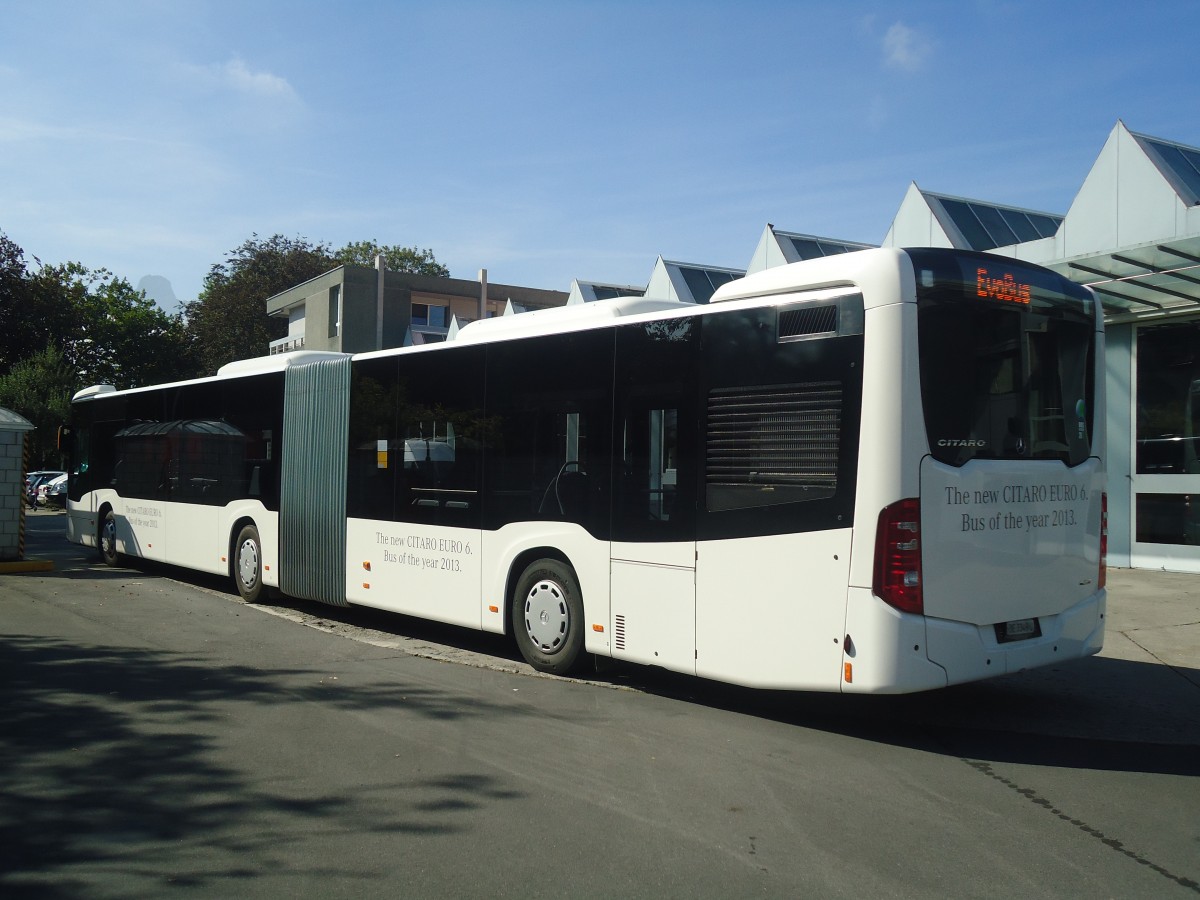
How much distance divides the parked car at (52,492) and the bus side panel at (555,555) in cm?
3607

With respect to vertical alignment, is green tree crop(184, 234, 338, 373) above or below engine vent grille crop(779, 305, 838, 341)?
above

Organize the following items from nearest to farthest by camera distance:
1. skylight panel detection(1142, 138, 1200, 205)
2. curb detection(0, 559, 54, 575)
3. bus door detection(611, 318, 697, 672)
A: bus door detection(611, 318, 697, 672) → skylight panel detection(1142, 138, 1200, 205) → curb detection(0, 559, 54, 575)

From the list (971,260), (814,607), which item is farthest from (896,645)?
(971,260)

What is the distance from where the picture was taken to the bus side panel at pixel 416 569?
923 cm

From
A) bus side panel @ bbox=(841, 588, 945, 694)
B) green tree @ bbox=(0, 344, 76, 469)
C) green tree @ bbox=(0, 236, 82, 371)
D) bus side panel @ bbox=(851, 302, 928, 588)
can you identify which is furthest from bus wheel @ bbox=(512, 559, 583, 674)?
green tree @ bbox=(0, 236, 82, 371)

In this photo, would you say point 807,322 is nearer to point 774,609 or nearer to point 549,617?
point 774,609

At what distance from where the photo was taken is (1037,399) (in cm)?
677

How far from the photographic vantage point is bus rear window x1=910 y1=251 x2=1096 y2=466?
6.27 m

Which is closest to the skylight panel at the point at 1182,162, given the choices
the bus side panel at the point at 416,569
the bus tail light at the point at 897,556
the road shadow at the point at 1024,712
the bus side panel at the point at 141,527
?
the road shadow at the point at 1024,712

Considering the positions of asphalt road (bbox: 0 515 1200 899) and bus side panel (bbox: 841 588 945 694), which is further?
bus side panel (bbox: 841 588 945 694)

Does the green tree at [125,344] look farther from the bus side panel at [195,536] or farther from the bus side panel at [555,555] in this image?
the bus side panel at [555,555]

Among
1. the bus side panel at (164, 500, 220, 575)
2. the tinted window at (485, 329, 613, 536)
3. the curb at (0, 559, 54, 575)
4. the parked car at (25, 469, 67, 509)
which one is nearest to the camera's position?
the tinted window at (485, 329, 613, 536)

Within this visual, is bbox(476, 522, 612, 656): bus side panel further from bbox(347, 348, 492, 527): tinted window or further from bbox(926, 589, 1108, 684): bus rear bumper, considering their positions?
bbox(926, 589, 1108, 684): bus rear bumper

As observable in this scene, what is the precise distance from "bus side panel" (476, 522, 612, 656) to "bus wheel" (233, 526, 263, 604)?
4.75 meters
